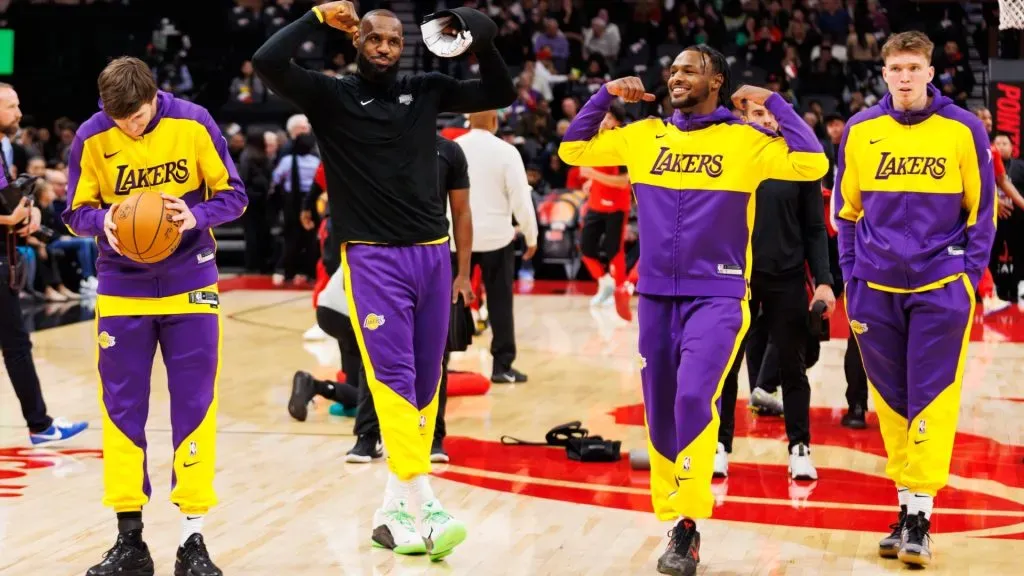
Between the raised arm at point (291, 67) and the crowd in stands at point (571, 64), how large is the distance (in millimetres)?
11361

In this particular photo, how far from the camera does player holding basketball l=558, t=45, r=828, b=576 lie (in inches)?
216

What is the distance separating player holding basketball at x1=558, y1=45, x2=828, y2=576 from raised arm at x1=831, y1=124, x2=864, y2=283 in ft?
1.54

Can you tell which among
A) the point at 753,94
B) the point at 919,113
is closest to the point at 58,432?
the point at 753,94

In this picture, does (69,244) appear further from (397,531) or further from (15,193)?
(397,531)

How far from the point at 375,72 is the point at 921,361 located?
246 cm

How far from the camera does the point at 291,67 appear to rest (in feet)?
18.5

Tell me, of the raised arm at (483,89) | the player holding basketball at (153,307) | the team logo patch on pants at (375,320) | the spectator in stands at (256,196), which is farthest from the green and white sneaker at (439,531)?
the spectator in stands at (256,196)

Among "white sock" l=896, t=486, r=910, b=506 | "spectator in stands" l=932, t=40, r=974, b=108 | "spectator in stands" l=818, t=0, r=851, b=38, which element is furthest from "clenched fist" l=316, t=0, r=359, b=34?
"spectator in stands" l=818, t=0, r=851, b=38

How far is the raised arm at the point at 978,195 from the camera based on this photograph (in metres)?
5.71

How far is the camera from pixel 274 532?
6.21 meters

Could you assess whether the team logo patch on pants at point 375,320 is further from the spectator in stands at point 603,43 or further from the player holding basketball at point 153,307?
the spectator in stands at point 603,43

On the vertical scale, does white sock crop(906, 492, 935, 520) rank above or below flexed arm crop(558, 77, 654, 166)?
below

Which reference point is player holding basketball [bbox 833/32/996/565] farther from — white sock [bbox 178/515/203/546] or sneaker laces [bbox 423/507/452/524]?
white sock [bbox 178/515/203/546]

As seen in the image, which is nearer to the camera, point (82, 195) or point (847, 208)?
point (82, 195)
